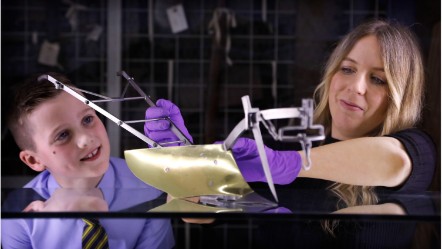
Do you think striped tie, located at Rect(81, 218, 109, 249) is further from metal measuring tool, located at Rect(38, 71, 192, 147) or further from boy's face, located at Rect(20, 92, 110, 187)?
metal measuring tool, located at Rect(38, 71, 192, 147)

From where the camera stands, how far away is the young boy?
1125 millimetres

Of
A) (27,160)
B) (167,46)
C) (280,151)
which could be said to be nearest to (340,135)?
(280,151)

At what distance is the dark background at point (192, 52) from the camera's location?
114 cm

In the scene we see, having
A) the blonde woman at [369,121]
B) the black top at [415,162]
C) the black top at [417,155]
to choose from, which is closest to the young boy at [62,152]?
the blonde woman at [369,121]

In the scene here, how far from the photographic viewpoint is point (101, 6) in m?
1.15

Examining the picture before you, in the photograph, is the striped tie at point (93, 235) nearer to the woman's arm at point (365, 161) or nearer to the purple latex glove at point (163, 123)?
the purple latex glove at point (163, 123)

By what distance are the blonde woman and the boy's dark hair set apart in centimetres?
20

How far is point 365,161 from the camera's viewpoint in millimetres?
1109

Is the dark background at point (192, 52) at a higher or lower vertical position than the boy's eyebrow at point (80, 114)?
higher

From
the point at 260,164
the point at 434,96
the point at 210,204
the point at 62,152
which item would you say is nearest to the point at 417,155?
the point at 434,96

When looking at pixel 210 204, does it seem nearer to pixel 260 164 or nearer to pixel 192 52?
pixel 260 164

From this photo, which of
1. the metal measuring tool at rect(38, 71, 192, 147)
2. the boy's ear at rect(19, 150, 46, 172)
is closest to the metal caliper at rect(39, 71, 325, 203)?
the metal measuring tool at rect(38, 71, 192, 147)

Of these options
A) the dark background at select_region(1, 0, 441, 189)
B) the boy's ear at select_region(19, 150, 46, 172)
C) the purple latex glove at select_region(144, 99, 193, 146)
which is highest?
the dark background at select_region(1, 0, 441, 189)

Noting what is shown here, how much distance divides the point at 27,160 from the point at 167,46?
13.6 inches
